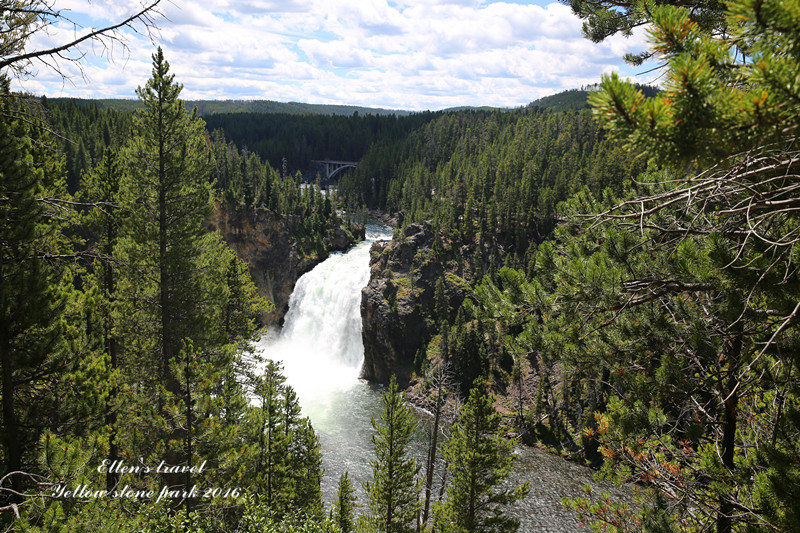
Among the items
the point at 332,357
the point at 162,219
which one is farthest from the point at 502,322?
the point at 332,357

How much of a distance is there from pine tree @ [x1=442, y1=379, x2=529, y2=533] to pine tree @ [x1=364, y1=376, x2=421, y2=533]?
189cm

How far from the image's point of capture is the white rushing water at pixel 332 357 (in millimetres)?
36062

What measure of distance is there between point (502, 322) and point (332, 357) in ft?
161

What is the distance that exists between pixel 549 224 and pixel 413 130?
118 m

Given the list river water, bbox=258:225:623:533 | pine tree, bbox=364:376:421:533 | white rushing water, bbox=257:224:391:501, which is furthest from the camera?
white rushing water, bbox=257:224:391:501

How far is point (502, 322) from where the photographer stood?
7641 millimetres

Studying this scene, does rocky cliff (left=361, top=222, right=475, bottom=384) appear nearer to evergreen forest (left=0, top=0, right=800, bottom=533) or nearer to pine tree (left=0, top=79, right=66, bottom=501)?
evergreen forest (left=0, top=0, right=800, bottom=533)

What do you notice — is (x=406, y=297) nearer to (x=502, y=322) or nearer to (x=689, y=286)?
(x=502, y=322)

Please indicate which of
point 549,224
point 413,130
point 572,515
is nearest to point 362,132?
point 413,130

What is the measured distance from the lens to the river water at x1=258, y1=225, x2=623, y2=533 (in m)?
30.7

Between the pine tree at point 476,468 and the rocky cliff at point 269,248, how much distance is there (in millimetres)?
49128

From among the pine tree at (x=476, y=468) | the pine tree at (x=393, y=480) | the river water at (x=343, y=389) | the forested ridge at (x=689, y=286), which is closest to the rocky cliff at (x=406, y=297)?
the river water at (x=343, y=389)

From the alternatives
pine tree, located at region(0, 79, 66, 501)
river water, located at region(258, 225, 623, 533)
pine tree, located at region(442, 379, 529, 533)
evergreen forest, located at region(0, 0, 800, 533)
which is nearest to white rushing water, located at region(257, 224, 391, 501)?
river water, located at region(258, 225, 623, 533)

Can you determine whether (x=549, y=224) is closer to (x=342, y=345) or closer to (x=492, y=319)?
(x=342, y=345)
